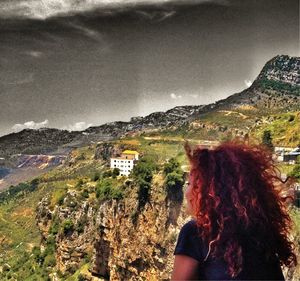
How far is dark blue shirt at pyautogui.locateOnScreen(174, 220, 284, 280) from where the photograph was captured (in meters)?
0.82

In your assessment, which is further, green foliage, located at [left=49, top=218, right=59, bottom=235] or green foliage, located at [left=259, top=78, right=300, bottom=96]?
green foliage, located at [left=259, top=78, right=300, bottom=96]

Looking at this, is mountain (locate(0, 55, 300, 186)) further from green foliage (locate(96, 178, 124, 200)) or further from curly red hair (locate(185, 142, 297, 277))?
curly red hair (locate(185, 142, 297, 277))

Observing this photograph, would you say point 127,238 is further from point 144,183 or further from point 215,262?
point 215,262

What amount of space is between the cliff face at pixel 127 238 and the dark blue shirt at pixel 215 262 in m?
5.45

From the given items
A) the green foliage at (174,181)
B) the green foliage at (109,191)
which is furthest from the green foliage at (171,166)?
the green foliage at (109,191)

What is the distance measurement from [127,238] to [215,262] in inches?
263

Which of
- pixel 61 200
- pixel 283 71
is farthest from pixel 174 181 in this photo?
pixel 283 71

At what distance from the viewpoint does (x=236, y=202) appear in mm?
865

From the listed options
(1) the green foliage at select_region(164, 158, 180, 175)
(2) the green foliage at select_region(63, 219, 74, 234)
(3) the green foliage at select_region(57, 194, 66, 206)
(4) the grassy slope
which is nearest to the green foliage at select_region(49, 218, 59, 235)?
(3) the green foliage at select_region(57, 194, 66, 206)

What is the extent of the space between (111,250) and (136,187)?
3.20ft

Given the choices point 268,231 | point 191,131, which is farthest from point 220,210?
point 191,131

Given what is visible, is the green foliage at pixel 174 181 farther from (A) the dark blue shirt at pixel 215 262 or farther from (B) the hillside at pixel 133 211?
(A) the dark blue shirt at pixel 215 262

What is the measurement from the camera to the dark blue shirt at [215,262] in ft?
2.69

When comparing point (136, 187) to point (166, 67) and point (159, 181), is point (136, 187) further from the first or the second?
point (166, 67)
